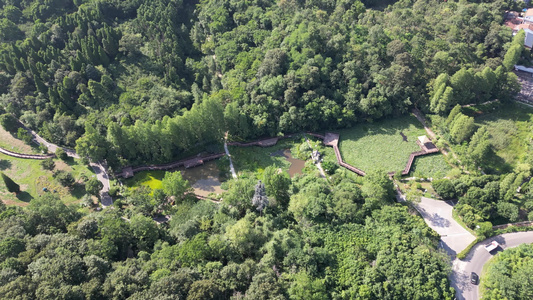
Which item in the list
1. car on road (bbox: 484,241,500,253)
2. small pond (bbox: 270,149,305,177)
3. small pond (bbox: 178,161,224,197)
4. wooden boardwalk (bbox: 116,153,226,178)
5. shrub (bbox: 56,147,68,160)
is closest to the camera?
car on road (bbox: 484,241,500,253)

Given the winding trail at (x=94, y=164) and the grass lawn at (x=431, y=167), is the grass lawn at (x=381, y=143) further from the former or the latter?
the winding trail at (x=94, y=164)

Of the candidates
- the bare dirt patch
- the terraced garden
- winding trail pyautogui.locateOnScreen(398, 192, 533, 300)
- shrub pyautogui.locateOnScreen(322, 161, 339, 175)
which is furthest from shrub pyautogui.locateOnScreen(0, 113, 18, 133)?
winding trail pyautogui.locateOnScreen(398, 192, 533, 300)

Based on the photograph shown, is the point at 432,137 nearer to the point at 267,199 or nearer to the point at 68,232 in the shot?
the point at 267,199

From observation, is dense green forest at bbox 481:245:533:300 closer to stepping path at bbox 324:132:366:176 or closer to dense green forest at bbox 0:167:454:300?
dense green forest at bbox 0:167:454:300

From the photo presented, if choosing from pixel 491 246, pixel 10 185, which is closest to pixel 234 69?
pixel 10 185

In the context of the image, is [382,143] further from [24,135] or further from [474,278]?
[24,135]

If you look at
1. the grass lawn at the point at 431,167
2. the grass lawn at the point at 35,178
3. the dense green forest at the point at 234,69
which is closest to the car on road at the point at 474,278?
the grass lawn at the point at 431,167
